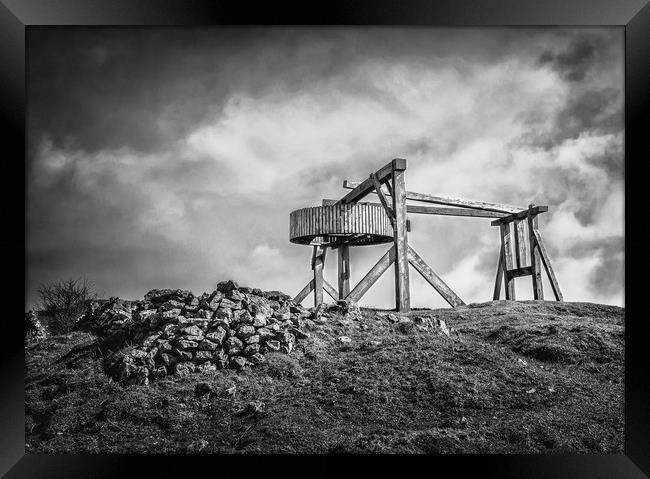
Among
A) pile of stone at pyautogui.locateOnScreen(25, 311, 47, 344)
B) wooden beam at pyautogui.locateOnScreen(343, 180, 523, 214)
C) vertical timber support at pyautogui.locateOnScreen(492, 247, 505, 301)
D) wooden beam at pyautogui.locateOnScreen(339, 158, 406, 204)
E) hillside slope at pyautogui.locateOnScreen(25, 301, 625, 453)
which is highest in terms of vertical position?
wooden beam at pyautogui.locateOnScreen(339, 158, 406, 204)

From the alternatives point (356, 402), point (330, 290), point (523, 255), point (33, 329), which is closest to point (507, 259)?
point (523, 255)

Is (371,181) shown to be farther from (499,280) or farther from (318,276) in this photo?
(499,280)

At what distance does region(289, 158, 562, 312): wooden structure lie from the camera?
1042cm

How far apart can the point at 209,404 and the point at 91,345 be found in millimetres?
2492

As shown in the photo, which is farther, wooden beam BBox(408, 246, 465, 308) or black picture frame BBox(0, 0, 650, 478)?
wooden beam BBox(408, 246, 465, 308)

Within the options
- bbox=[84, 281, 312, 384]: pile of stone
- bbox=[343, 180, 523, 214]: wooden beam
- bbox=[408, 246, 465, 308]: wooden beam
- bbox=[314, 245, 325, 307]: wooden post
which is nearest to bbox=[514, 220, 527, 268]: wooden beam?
bbox=[343, 180, 523, 214]: wooden beam

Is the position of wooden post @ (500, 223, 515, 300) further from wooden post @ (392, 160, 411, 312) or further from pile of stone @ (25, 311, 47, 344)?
pile of stone @ (25, 311, 47, 344)

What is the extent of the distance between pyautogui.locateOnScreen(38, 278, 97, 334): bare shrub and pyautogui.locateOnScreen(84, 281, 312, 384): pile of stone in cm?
149

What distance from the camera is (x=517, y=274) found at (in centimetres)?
1341

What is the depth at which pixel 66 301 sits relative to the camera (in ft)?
34.3

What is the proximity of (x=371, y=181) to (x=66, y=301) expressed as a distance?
5.88m

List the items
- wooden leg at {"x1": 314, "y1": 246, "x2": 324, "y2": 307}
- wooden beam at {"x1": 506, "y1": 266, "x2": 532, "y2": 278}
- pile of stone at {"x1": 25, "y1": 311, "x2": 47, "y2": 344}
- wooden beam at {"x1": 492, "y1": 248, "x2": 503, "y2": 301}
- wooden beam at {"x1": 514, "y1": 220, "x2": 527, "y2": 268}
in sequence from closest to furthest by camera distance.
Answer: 1. pile of stone at {"x1": 25, "y1": 311, "x2": 47, "y2": 344}
2. wooden leg at {"x1": 314, "y1": 246, "x2": 324, "y2": 307}
3. wooden beam at {"x1": 506, "y1": 266, "x2": 532, "y2": 278}
4. wooden beam at {"x1": 514, "y1": 220, "x2": 527, "y2": 268}
5. wooden beam at {"x1": 492, "y1": 248, "x2": 503, "y2": 301}
